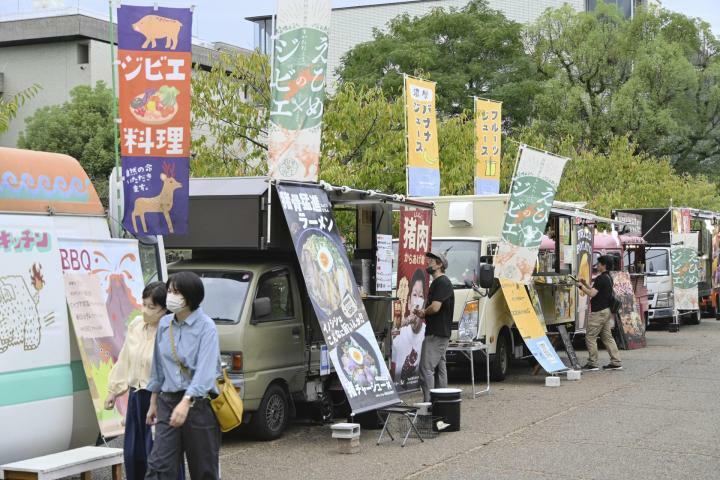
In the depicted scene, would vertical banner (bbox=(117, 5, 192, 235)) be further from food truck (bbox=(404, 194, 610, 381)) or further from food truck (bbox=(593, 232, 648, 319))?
food truck (bbox=(593, 232, 648, 319))

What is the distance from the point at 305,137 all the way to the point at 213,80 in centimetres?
705

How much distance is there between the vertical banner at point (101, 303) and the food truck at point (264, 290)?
1.57m

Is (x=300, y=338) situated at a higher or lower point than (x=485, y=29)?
lower

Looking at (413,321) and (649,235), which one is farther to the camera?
(649,235)

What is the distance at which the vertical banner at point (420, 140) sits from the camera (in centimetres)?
1708

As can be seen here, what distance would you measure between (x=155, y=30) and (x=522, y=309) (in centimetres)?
775

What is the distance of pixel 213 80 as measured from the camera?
59.0ft

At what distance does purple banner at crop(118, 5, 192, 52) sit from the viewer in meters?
9.70

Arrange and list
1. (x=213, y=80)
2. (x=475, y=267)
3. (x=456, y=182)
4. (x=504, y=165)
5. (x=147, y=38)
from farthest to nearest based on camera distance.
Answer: (x=504, y=165)
(x=456, y=182)
(x=213, y=80)
(x=475, y=267)
(x=147, y=38)

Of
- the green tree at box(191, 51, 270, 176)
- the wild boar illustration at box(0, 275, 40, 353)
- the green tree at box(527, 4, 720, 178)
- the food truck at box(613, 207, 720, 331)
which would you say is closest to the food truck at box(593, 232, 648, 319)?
the food truck at box(613, 207, 720, 331)

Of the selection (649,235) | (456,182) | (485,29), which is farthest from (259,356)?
(485,29)

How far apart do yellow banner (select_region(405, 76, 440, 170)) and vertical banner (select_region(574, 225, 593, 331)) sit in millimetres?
2855

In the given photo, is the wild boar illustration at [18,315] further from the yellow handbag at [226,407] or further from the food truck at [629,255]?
the food truck at [629,255]

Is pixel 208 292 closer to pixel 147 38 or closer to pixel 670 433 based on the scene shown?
pixel 147 38
